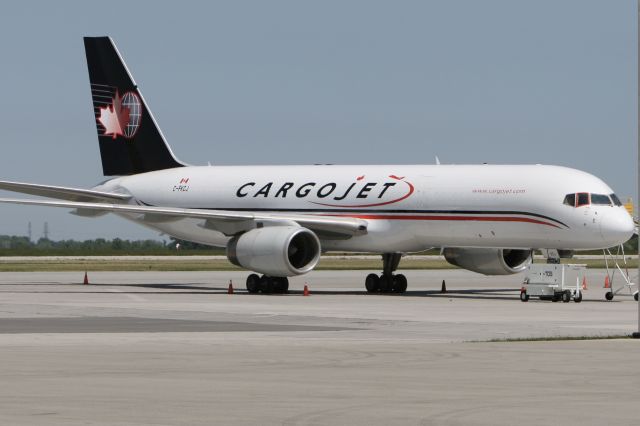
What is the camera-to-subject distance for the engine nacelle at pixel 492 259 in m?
44.7

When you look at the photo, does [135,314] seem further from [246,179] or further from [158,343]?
[246,179]

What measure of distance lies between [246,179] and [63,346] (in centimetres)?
2732

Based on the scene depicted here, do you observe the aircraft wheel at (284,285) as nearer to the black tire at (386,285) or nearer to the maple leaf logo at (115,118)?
the black tire at (386,285)

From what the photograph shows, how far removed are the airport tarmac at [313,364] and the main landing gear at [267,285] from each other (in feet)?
23.2

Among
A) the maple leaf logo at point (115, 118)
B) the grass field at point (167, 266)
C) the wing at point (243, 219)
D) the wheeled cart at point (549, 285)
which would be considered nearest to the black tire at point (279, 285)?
the wing at point (243, 219)

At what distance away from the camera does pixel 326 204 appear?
149ft

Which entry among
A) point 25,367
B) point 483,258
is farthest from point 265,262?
point 25,367

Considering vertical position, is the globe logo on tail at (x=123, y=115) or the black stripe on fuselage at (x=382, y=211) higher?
the globe logo on tail at (x=123, y=115)

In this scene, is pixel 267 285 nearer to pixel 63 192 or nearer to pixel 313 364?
pixel 63 192

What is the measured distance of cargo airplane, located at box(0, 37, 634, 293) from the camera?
4000 cm

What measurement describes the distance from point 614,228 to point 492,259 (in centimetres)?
643

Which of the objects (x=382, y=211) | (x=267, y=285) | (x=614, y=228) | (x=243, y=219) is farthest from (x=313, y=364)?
(x=243, y=219)

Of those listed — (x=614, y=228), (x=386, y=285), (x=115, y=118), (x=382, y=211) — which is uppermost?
(x=115, y=118)

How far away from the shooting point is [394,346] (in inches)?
853
